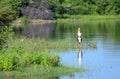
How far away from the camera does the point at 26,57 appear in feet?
78.7

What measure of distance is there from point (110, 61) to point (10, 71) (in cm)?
867

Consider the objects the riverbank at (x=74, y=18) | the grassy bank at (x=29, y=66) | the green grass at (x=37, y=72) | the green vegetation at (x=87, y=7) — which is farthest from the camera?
the green vegetation at (x=87, y=7)

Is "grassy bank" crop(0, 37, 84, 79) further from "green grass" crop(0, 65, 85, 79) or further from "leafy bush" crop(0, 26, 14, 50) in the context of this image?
"leafy bush" crop(0, 26, 14, 50)

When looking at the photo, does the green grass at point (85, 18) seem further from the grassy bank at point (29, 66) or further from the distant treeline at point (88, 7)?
the grassy bank at point (29, 66)

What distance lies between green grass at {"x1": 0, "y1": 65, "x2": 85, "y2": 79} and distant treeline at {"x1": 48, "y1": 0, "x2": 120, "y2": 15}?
76290 mm

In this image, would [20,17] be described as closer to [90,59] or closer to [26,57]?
[90,59]

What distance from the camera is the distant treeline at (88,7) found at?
334ft

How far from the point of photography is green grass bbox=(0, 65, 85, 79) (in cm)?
2170

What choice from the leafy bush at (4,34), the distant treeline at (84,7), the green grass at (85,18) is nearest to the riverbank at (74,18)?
the green grass at (85,18)

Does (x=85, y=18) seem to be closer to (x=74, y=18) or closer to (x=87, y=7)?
(x=74, y=18)

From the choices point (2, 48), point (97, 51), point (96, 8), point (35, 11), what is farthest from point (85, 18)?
point (2, 48)

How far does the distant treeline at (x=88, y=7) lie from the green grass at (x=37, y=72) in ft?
250

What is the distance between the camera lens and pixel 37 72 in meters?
22.6

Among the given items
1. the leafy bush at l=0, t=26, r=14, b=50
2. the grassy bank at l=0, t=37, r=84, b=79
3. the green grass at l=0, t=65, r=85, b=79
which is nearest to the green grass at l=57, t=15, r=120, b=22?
the leafy bush at l=0, t=26, r=14, b=50
